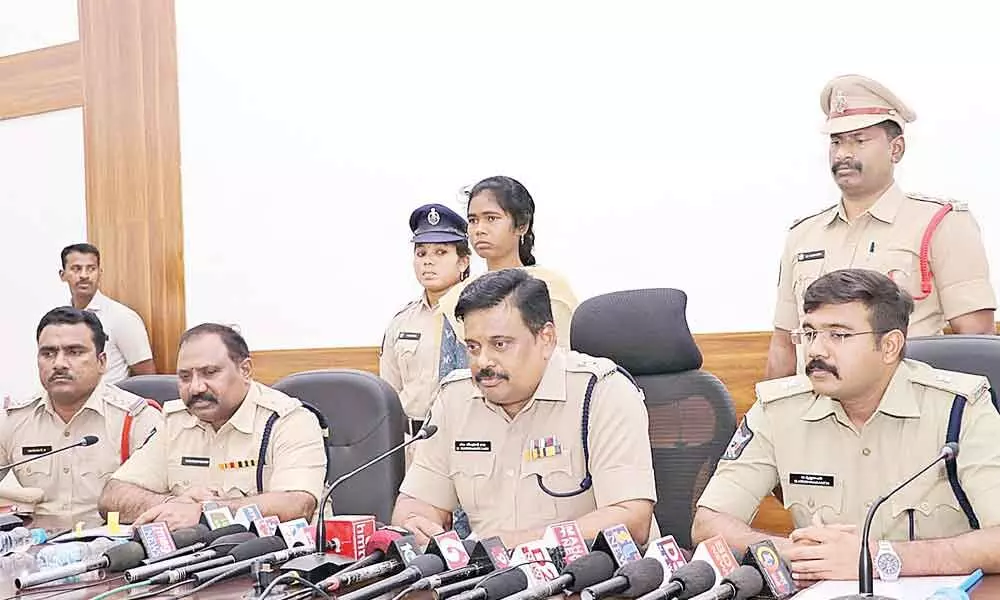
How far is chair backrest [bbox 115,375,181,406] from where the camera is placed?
12.9ft

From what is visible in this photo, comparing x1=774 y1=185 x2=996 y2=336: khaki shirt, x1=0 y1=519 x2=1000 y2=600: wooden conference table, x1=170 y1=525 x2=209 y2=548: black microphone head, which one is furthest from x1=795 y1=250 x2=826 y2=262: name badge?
x1=170 y1=525 x2=209 y2=548: black microphone head

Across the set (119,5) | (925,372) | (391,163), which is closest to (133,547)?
(925,372)

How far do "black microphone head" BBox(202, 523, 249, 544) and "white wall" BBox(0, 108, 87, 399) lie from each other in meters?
4.55

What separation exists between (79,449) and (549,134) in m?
2.34

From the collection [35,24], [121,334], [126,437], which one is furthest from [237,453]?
[35,24]

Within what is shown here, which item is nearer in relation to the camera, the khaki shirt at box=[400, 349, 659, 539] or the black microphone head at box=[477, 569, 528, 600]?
the black microphone head at box=[477, 569, 528, 600]

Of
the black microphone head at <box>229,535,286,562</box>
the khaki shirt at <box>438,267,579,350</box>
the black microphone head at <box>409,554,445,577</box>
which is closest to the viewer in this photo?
the black microphone head at <box>409,554,445,577</box>

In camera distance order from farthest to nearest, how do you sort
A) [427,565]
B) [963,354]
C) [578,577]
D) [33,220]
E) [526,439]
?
[33,220]
[526,439]
[963,354]
[427,565]
[578,577]

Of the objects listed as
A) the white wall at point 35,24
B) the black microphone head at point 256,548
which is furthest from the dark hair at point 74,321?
the white wall at point 35,24

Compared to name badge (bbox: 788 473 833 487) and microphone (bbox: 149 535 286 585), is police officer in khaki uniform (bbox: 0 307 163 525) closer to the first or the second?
microphone (bbox: 149 535 286 585)

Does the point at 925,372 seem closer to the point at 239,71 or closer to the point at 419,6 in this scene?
the point at 419,6

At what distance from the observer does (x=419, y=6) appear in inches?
213

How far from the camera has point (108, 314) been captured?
5898mm

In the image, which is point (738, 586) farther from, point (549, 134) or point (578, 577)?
point (549, 134)
